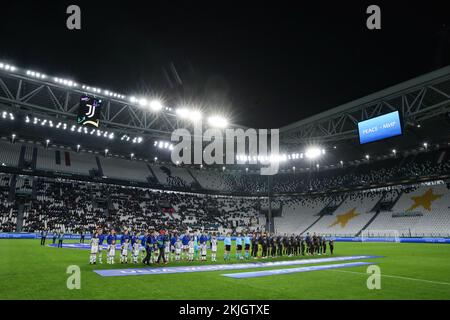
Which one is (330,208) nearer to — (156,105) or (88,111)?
(156,105)

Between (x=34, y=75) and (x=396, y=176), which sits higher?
(x=34, y=75)

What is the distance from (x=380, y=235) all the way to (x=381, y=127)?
21.7m

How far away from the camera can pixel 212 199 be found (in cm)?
6012

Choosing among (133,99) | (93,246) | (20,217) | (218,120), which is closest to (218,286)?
(93,246)

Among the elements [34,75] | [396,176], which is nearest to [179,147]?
[34,75]

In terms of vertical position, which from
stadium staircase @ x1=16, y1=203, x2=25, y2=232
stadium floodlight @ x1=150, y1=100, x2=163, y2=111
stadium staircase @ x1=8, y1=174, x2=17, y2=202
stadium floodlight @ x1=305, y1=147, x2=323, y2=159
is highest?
stadium floodlight @ x1=150, y1=100, x2=163, y2=111

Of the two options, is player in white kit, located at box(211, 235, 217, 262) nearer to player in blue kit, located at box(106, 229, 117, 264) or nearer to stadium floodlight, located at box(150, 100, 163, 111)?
player in blue kit, located at box(106, 229, 117, 264)

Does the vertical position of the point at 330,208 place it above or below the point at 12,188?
below

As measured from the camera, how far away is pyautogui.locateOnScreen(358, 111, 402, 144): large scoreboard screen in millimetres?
26375

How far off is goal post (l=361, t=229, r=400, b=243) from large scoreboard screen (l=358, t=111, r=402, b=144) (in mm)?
19267

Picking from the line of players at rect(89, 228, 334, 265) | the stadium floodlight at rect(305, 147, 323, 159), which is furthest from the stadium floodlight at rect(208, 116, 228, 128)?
the line of players at rect(89, 228, 334, 265)

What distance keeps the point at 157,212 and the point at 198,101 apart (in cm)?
2735
